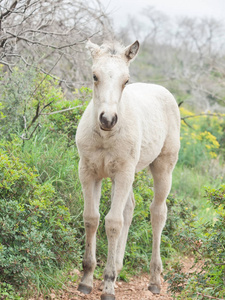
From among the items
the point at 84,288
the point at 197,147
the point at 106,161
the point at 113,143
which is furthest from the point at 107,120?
the point at 197,147

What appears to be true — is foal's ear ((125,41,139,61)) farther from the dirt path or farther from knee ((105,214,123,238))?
the dirt path

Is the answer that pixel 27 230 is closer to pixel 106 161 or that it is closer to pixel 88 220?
pixel 88 220

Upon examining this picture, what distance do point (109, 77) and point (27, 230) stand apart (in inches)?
61.0

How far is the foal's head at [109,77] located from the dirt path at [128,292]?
6.15ft

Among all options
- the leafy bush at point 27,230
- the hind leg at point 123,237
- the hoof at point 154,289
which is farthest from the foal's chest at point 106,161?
the hoof at point 154,289

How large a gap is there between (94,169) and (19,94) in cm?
221

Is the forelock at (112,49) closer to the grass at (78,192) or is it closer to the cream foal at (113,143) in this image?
the cream foal at (113,143)

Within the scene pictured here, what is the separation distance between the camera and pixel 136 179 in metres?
6.21

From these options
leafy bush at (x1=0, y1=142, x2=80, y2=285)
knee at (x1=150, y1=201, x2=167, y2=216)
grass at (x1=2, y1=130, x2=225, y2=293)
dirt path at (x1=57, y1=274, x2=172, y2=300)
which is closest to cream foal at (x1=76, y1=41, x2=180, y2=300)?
dirt path at (x1=57, y1=274, x2=172, y2=300)

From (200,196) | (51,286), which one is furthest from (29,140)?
(200,196)

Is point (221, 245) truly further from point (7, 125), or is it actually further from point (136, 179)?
point (7, 125)

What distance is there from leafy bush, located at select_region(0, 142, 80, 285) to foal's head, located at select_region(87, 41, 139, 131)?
108 cm

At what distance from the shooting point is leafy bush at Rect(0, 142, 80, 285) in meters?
3.96

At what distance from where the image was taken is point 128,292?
509cm
